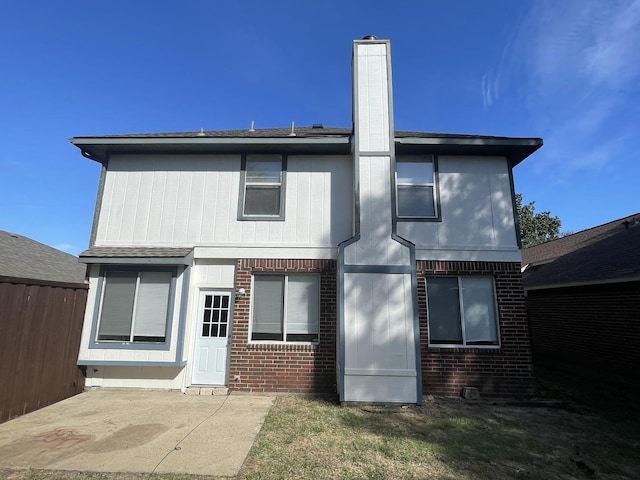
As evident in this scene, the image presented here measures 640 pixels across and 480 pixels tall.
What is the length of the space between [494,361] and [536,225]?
36.4m

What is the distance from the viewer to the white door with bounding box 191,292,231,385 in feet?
24.5

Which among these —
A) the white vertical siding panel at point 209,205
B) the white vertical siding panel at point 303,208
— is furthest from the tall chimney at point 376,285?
the white vertical siding panel at point 209,205

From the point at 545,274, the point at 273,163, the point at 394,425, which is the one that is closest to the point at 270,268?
the point at 273,163

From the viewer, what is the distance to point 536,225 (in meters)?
36.9

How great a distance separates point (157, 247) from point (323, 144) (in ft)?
15.5

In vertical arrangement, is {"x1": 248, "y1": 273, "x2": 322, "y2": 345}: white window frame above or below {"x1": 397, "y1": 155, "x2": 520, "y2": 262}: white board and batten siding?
below

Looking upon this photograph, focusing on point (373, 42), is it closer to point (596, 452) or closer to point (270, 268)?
point (270, 268)

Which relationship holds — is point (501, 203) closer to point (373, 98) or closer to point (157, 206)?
point (373, 98)

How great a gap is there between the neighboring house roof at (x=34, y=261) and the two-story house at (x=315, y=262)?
1798 millimetres

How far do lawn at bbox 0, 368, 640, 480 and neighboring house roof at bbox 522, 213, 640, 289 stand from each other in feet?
13.5

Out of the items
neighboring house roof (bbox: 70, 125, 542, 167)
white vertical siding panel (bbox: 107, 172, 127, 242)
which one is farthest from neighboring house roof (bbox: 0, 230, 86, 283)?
neighboring house roof (bbox: 70, 125, 542, 167)

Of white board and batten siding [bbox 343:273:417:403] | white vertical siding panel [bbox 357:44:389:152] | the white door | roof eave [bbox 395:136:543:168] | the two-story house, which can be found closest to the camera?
white board and batten siding [bbox 343:273:417:403]

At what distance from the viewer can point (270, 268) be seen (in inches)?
303

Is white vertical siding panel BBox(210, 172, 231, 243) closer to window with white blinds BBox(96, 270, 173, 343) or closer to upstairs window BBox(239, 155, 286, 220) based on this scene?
upstairs window BBox(239, 155, 286, 220)
